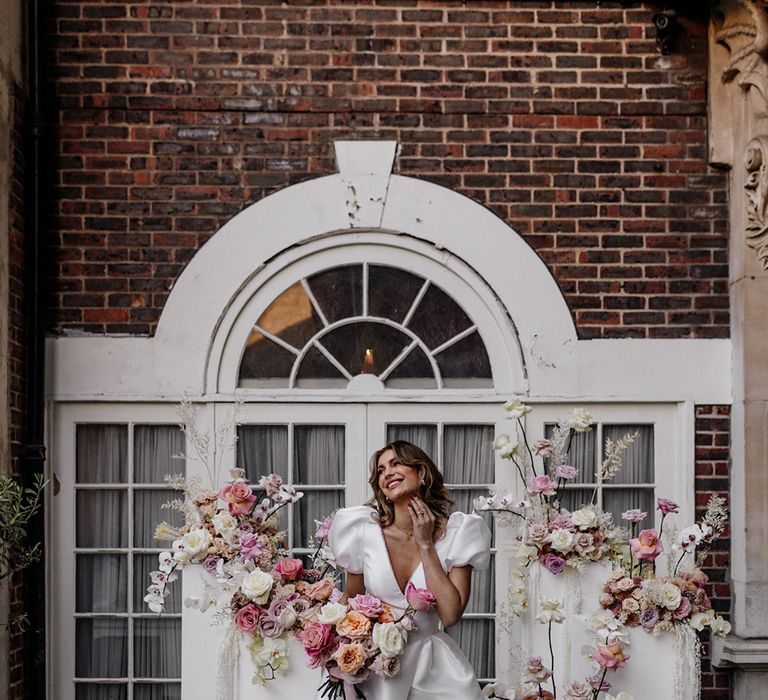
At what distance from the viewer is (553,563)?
499cm

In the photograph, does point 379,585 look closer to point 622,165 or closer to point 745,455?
point 745,455

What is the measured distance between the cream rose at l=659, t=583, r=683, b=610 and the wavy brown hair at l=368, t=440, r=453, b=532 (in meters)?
1.06

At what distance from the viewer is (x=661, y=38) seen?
5.93 m

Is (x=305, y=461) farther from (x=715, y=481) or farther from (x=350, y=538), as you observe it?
(x=715, y=481)

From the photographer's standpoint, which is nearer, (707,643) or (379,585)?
(379,585)

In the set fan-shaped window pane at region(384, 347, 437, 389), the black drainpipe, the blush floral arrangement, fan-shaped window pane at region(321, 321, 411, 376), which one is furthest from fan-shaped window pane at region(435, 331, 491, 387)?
the black drainpipe

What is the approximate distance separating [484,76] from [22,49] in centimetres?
251

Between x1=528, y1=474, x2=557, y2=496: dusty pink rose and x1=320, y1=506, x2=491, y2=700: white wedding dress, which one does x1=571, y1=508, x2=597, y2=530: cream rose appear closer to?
x1=528, y1=474, x2=557, y2=496: dusty pink rose

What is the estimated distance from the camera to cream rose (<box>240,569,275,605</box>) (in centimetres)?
437

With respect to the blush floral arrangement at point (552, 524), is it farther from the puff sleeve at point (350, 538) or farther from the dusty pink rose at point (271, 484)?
the dusty pink rose at point (271, 484)

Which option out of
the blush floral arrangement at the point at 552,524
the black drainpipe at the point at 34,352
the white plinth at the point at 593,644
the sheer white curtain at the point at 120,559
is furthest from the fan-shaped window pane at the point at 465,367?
the black drainpipe at the point at 34,352

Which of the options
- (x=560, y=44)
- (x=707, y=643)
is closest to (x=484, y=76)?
(x=560, y=44)

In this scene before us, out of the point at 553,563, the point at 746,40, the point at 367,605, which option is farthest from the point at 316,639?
the point at 746,40

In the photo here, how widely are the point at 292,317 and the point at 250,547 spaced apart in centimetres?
169
